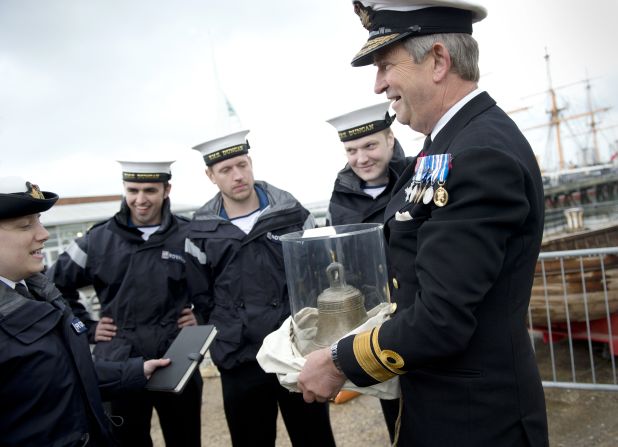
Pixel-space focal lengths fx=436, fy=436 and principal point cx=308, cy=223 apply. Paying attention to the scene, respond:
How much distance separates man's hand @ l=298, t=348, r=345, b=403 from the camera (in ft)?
5.25

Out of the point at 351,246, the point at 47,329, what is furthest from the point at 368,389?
the point at 47,329

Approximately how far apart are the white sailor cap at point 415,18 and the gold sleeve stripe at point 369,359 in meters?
1.00

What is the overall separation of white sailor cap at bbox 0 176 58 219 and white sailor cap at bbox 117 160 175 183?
148 centimetres

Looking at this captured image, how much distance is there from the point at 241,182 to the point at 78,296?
68.1 inches

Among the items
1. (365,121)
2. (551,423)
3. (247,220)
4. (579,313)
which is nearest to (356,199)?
(365,121)

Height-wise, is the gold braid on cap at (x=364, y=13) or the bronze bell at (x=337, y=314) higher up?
the gold braid on cap at (x=364, y=13)

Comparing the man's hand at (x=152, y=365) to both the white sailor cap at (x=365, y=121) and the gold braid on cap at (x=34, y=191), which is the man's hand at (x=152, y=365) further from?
the white sailor cap at (x=365, y=121)

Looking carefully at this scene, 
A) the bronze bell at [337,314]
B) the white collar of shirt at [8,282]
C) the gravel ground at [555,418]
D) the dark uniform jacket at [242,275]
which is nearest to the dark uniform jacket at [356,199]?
the dark uniform jacket at [242,275]

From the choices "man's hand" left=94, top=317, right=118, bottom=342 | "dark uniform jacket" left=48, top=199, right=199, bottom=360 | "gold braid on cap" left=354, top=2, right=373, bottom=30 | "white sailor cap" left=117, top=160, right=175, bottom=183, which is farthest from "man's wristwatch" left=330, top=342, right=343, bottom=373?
"white sailor cap" left=117, top=160, right=175, bottom=183

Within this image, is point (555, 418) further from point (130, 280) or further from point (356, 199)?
point (130, 280)

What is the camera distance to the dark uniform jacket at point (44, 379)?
191 centimetres

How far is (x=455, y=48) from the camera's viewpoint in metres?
1.51

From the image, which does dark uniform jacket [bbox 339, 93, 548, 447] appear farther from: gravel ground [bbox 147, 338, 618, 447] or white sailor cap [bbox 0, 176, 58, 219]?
gravel ground [bbox 147, 338, 618, 447]

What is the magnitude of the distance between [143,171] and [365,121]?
1.94 meters
